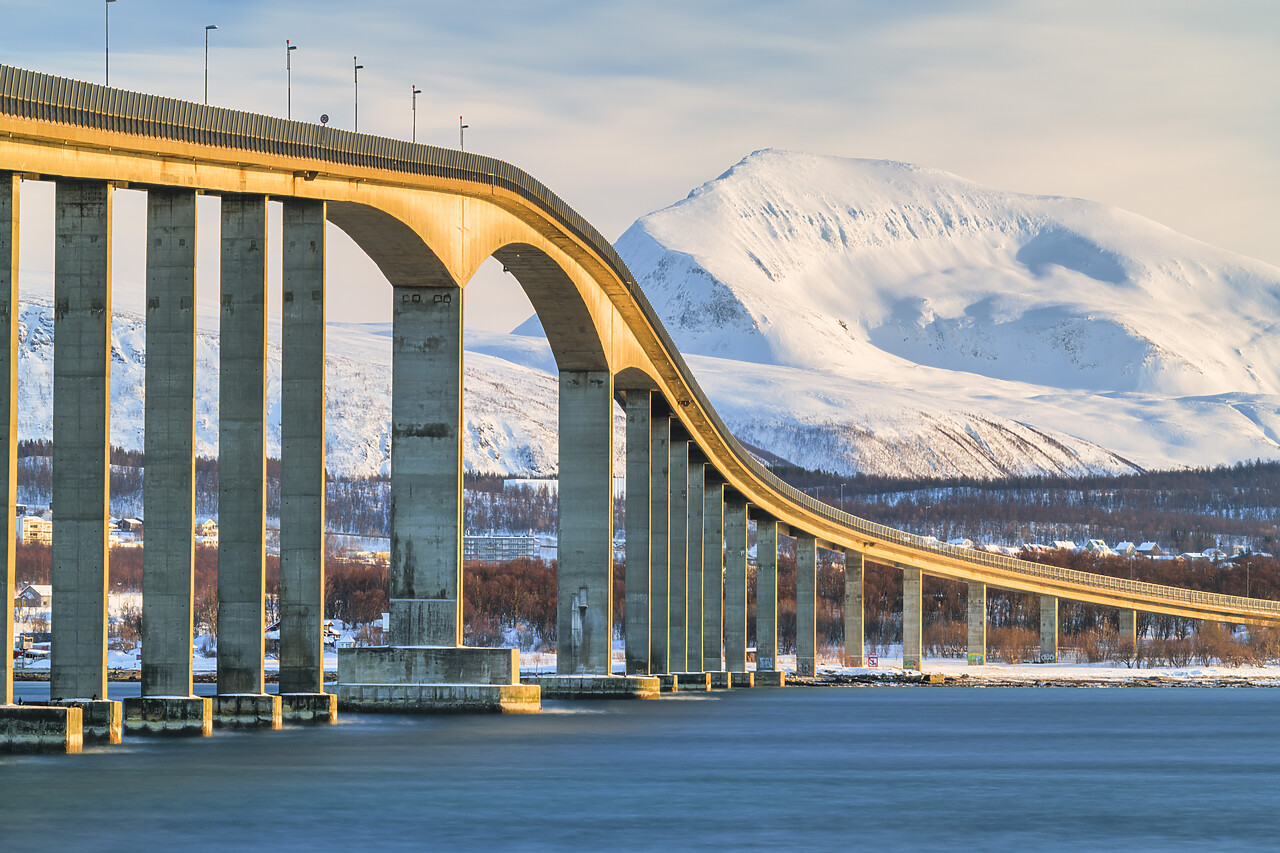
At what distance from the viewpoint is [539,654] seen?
16888 cm

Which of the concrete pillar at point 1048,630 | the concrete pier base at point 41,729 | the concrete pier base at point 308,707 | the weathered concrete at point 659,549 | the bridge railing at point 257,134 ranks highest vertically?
the bridge railing at point 257,134

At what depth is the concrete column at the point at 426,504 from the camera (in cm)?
5653

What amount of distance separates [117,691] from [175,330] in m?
55.5

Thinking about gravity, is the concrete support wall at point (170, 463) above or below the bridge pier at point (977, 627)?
above

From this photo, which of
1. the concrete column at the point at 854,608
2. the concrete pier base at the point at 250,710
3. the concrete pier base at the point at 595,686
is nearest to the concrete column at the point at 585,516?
the concrete pier base at the point at 595,686

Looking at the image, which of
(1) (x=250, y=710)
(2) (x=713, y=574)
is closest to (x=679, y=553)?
(2) (x=713, y=574)

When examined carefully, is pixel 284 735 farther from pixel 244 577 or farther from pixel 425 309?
pixel 425 309

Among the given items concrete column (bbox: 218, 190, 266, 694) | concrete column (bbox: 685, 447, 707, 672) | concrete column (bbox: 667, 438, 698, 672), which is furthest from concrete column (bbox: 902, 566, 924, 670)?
concrete column (bbox: 218, 190, 266, 694)

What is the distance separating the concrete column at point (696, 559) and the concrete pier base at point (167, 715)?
6283cm

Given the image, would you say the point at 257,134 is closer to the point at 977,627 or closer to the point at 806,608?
the point at 806,608

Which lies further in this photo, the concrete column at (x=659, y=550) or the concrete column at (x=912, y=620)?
the concrete column at (x=912, y=620)

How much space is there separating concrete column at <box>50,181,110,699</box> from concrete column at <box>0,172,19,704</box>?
4.87ft

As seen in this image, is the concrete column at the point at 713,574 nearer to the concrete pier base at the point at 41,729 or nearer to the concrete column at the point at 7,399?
the concrete pier base at the point at 41,729

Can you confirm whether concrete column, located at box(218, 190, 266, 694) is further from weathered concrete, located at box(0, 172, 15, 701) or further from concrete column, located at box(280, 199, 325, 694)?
weathered concrete, located at box(0, 172, 15, 701)
